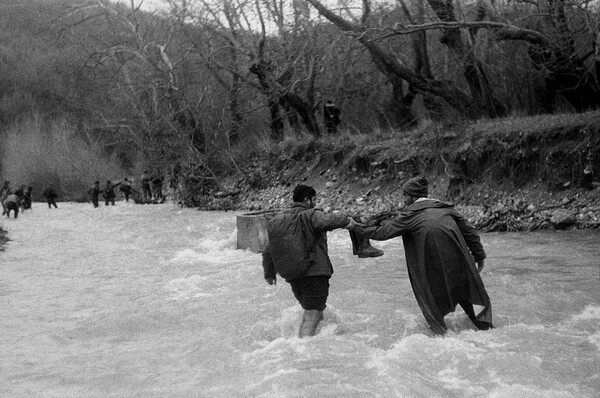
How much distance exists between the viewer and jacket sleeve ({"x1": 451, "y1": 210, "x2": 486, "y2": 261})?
738cm

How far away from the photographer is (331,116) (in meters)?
26.3

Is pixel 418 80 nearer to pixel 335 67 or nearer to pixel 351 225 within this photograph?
pixel 335 67

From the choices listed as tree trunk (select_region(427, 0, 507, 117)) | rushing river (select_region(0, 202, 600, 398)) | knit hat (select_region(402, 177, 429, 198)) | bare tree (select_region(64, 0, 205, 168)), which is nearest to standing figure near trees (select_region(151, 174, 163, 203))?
bare tree (select_region(64, 0, 205, 168))

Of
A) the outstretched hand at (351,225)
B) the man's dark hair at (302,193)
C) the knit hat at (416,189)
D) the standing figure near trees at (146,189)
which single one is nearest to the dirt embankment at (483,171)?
the knit hat at (416,189)

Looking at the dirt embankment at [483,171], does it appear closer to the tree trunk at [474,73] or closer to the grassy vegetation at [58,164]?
the tree trunk at [474,73]

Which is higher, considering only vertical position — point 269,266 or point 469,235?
point 469,235

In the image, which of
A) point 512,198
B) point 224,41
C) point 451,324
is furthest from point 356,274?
point 224,41

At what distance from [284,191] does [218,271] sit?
12.0 meters

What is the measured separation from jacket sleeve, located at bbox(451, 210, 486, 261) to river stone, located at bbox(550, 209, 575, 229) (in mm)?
8330

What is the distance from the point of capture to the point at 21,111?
2894 inches

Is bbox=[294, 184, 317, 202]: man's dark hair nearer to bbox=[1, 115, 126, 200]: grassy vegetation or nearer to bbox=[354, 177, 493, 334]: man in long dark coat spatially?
bbox=[354, 177, 493, 334]: man in long dark coat

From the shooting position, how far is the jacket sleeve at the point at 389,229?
728cm

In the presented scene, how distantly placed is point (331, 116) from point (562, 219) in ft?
40.7

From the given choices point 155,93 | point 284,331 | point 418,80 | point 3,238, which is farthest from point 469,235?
point 155,93
